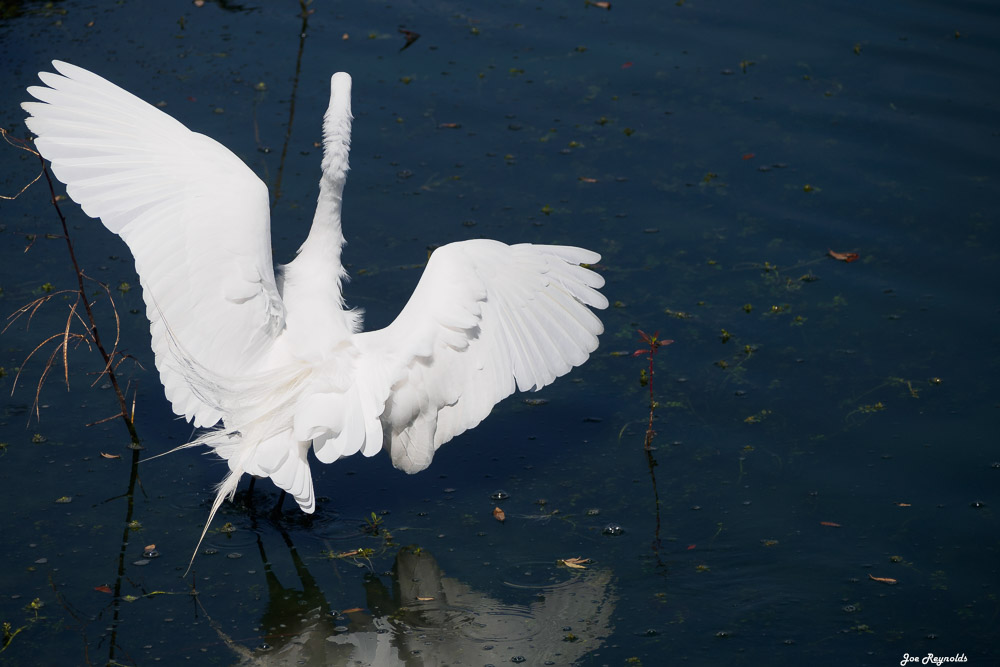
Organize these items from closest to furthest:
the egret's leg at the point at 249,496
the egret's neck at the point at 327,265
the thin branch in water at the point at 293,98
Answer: the egret's neck at the point at 327,265
the egret's leg at the point at 249,496
the thin branch in water at the point at 293,98

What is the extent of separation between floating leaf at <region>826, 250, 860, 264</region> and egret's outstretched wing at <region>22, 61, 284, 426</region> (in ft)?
12.9

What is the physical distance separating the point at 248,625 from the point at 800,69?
22.4ft

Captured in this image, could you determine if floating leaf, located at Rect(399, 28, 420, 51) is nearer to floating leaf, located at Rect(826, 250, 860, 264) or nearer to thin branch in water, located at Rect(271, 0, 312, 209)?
thin branch in water, located at Rect(271, 0, 312, 209)

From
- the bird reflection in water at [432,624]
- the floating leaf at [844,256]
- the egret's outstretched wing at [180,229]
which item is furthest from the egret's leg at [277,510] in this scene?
the floating leaf at [844,256]

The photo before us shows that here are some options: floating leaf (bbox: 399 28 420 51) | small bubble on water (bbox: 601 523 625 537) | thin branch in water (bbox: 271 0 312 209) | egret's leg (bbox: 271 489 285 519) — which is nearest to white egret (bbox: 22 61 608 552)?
egret's leg (bbox: 271 489 285 519)

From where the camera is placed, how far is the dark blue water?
444cm

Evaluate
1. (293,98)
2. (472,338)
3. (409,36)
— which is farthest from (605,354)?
(409,36)

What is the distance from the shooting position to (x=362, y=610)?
4.50 metres

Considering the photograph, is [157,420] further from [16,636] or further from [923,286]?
[923,286]

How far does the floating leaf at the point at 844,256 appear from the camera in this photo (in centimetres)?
694

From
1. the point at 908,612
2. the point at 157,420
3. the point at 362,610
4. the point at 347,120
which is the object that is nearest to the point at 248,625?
the point at 362,610

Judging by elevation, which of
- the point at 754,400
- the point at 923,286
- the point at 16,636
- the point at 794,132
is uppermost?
the point at 794,132

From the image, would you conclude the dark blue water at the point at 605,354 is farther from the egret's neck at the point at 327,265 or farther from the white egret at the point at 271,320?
the egret's neck at the point at 327,265
